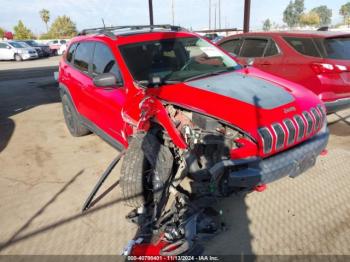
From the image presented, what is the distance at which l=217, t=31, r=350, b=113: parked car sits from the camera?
4.96 meters

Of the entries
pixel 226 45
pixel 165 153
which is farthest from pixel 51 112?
pixel 165 153

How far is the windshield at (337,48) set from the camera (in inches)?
203

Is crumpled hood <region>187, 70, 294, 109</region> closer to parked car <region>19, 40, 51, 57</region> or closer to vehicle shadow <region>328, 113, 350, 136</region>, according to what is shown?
vehicle shadow <region>328, 113, 350, 136</region>

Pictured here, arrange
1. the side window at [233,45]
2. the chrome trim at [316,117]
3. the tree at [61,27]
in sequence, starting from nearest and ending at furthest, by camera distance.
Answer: the chrome trim at [316,117] < the side window at [233,45] < the tree at [61,27]

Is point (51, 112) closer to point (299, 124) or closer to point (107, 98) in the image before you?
point (107, 98)

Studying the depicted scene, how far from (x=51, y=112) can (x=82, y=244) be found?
5.30m

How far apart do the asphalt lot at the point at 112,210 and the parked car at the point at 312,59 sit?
0.75 m

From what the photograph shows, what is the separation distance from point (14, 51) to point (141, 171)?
25.1 m

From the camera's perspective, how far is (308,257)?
2.64 metres

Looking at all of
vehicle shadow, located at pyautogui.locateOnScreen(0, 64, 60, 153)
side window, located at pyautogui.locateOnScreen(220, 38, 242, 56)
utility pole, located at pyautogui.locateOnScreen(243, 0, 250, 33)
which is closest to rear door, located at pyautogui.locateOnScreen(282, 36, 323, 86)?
side window, located at pyautogui.locateOnScreen(220, 38, 242, 56)

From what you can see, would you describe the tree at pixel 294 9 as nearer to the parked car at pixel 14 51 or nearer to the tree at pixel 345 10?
the tree at pixel 345 10

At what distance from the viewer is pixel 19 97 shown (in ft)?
31.8

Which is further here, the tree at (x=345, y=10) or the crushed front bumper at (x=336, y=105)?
the tree at (x=345, y=10)

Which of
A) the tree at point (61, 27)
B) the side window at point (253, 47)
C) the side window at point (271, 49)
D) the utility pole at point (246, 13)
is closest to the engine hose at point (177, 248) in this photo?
the side window at point (271, 49)
